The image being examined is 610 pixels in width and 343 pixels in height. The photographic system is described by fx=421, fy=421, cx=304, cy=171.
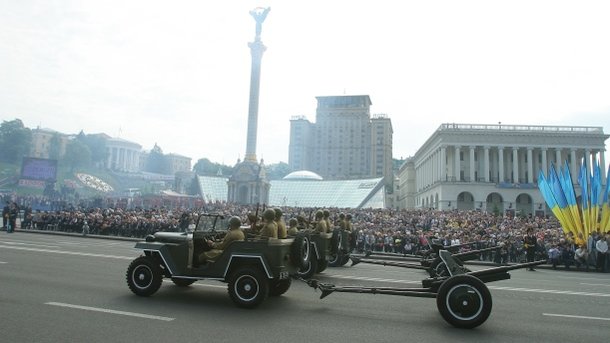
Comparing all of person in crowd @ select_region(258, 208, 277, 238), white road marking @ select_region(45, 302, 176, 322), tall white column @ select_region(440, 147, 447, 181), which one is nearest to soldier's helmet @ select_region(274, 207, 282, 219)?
person in crowd @ select_region(258, 208, 277, 238)

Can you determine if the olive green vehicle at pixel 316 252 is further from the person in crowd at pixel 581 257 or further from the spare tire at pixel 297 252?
the person in crowd at pixel 581 257

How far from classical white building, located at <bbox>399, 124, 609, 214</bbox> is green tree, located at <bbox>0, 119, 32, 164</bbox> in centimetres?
10913

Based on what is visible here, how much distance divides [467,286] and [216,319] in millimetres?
4389

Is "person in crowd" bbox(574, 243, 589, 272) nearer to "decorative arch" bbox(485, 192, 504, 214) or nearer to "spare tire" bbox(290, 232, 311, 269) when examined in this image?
"spare tire" bbox(290, 232, 311, 269)

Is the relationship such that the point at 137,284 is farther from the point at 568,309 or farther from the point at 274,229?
the point at 568,309

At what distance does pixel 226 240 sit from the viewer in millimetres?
8656

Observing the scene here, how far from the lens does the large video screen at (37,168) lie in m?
61.1

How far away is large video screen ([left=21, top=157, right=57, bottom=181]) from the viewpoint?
A: 6108cm

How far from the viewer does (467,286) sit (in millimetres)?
7152

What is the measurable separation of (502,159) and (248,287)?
84573 mm

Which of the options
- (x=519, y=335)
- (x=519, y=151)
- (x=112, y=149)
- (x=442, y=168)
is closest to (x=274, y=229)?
(x=519, y=335)

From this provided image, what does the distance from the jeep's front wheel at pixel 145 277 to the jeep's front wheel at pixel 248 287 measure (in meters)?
1.84

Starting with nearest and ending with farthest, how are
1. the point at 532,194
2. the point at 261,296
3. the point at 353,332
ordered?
1. the point at 353,332
2. the point at 261,296
3. the point at 532,194

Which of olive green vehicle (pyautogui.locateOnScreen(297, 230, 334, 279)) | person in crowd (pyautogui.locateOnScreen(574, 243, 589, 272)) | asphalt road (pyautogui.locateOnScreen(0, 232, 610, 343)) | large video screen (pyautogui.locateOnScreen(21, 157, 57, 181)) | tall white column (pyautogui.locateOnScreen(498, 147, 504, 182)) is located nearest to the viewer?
asphalt road (pyautogui.locateOnScreen(0, 232, 610, 343))
